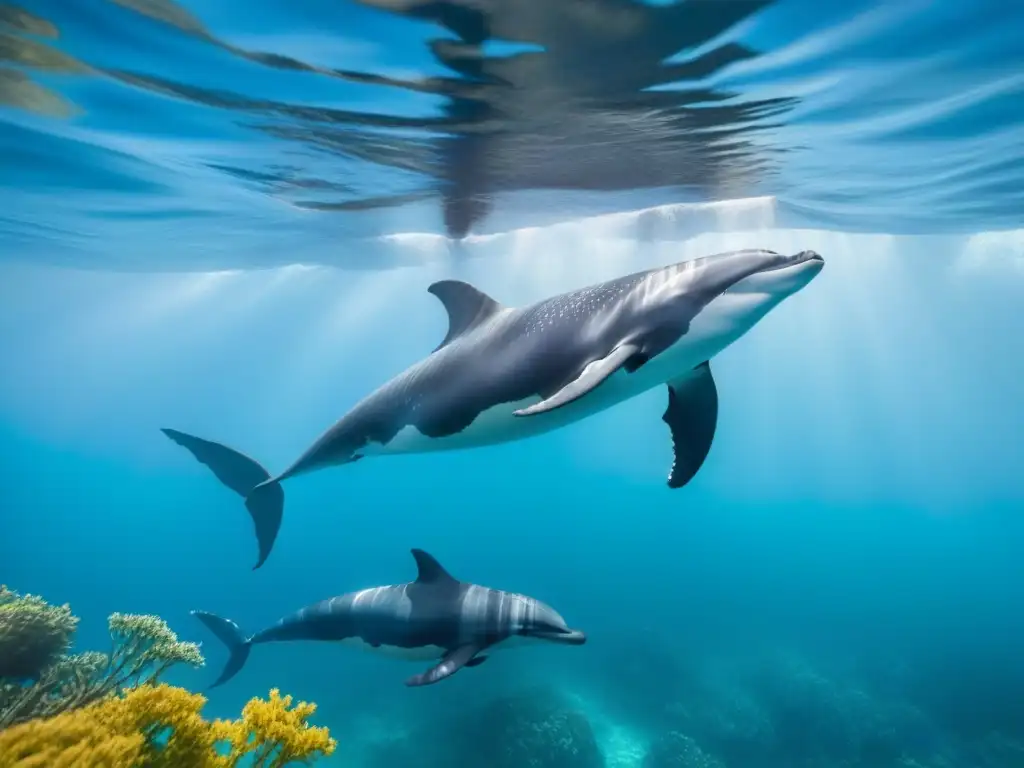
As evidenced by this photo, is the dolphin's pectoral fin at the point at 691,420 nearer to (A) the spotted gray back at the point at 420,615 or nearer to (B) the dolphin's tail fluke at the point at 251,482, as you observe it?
(A) the spotted gray back at the point at 420,615

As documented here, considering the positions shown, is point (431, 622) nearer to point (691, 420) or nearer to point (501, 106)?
point (691, 420)

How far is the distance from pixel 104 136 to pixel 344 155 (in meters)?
4.76

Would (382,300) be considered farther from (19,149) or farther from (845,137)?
(845,137)

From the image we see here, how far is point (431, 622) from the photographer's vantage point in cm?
756

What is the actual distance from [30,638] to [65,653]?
2.06 ft

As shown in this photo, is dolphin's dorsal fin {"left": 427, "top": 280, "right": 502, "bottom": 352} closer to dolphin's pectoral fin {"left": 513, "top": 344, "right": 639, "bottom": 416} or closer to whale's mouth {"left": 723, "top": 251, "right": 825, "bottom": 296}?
dolphin's pectoral fin {"left": 513, "top": 344, "right": 639, "bottom": 416}

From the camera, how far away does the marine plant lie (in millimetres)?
6387

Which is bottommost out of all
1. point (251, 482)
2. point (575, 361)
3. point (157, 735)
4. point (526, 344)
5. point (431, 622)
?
point (431, 622)

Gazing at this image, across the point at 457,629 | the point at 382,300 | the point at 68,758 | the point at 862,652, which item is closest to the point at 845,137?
the point at 457,629

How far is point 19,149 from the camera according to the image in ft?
42.7

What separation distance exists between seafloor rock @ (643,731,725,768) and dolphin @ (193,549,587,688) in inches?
381

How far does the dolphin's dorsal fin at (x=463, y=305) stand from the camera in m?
6.27

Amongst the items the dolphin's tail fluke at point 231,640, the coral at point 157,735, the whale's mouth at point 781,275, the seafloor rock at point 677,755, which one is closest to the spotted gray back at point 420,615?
the dolphin's tail fluke at point 231,640

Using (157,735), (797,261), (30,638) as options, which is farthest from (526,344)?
A: (30,638)
